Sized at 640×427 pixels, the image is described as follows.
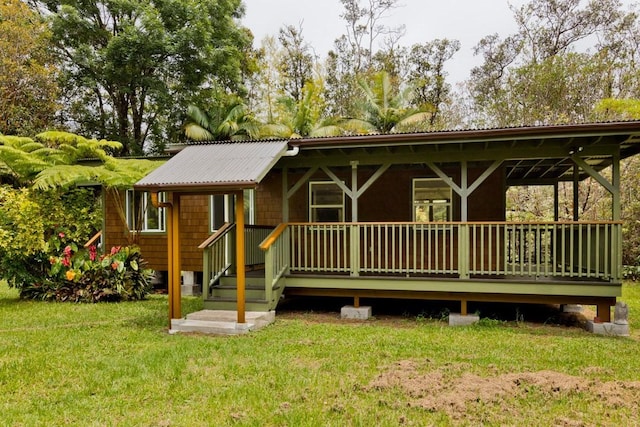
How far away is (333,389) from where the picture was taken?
486cm

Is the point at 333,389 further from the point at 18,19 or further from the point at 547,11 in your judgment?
the point at 547,11

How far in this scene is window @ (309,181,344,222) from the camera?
35.4ft

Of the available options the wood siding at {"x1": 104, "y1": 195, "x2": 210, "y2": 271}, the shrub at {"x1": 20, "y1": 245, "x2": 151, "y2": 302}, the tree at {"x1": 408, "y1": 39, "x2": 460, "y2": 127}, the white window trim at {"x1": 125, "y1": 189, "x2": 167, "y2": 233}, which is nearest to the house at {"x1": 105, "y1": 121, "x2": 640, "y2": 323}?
the wood siding at {"x1": 104, "y1": 195, "x2": 210, "y2": 271}

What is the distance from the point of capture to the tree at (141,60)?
70.5 feet

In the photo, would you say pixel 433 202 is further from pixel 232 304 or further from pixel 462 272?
pixel 232 304

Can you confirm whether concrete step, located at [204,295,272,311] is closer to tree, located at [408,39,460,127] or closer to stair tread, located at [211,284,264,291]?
stair tread, located at [211,284,264,291]

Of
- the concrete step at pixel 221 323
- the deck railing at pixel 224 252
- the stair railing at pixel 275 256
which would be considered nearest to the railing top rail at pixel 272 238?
the stair railing at pixel 275 256

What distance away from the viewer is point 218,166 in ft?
25.9

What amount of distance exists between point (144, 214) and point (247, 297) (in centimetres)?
529

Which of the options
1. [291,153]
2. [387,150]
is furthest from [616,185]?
[291,153]

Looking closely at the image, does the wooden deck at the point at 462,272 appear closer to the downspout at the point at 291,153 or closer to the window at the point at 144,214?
the downspout at the point at 291,153

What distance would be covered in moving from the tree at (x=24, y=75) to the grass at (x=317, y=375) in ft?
47.9

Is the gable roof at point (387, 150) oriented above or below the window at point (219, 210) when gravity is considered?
above

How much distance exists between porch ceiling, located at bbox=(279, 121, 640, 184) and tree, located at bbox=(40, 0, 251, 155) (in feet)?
50.4
